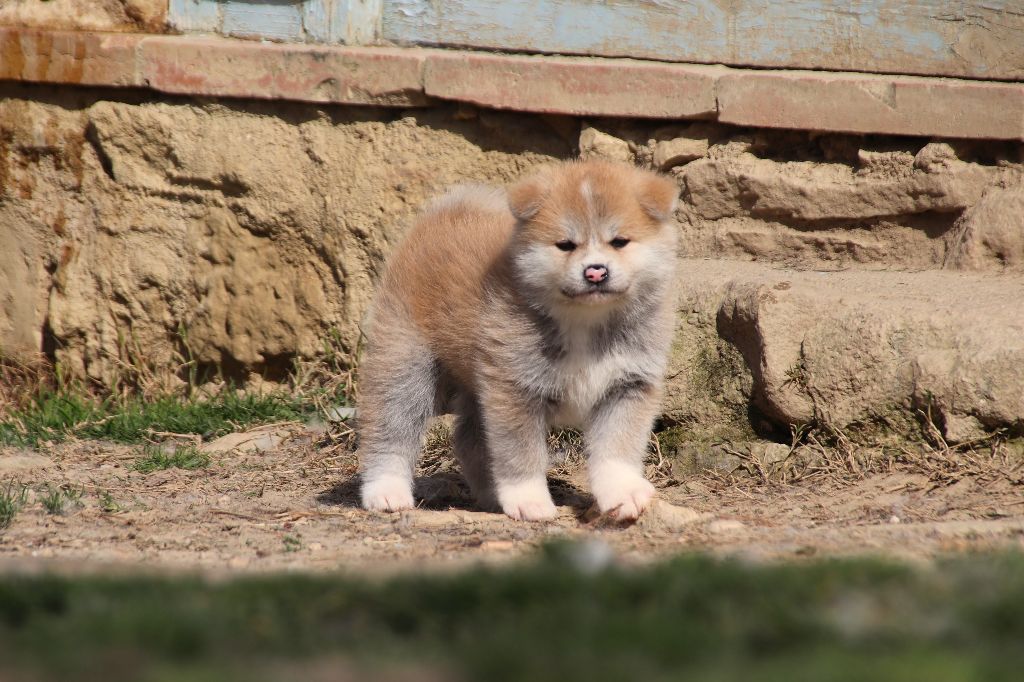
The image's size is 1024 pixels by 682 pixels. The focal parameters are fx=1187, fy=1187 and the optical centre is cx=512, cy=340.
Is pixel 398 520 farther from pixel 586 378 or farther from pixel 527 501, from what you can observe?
pixel 586 378

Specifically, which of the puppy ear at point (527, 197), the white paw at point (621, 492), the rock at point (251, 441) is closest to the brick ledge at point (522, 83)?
the puppy ear at point (527, 197)

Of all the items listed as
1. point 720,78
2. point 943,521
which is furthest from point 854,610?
point 720,78

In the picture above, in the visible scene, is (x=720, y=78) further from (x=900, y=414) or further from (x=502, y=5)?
(x=900, y=414)

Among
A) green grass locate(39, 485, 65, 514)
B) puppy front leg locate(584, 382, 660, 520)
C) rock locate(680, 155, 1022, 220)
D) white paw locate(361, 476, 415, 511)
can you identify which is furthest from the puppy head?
green grass locate(39, 485, 65, 514)

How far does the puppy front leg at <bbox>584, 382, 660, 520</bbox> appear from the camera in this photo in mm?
4586

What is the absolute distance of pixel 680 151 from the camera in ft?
20.0

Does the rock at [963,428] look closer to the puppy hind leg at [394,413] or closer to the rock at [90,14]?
the puppy hind leg at [394,413]

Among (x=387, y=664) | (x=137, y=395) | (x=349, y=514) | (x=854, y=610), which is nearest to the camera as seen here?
(x=387, y=664)

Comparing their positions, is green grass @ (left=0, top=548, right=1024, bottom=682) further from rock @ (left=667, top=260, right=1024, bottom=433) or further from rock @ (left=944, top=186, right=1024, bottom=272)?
rock @ (left=944, top=186, right=1024, bottom=272)

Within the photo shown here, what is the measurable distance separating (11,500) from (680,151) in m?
3.55

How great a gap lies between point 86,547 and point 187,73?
10.1 ft

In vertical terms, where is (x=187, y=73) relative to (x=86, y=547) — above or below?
above

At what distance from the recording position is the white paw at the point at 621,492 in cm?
445

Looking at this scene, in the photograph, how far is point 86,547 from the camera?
13.7ft
